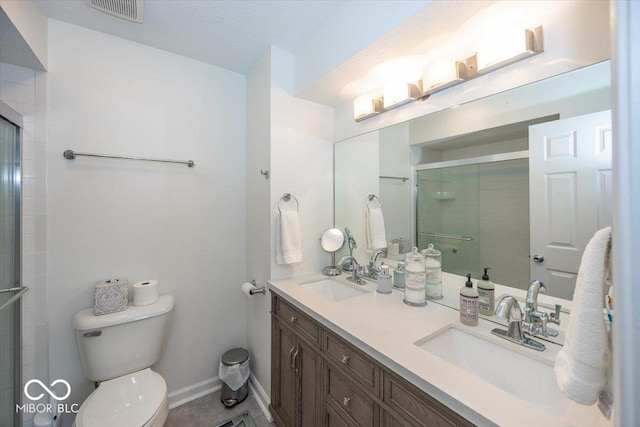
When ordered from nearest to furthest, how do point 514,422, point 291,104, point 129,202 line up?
point 514,422 → point 129,202 → point 291,104

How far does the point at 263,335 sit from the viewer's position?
172 centimetres

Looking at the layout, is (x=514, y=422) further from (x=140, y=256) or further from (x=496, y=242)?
(x=140, y=256)

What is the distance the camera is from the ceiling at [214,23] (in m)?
1.29

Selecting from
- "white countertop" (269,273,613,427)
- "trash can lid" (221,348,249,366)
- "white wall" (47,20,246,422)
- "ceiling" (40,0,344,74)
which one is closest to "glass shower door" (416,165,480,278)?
"white countertop" (269,273,613,427)

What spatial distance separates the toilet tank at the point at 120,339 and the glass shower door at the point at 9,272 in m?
0.24

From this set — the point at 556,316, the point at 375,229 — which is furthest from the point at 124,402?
the point at 556,316

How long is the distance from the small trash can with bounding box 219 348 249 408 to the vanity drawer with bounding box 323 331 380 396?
3.09ft

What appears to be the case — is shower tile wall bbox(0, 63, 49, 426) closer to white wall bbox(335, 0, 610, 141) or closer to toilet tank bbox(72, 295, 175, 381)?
toilet tank bbox(72, 295, 175, 381)

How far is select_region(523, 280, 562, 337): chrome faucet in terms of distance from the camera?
35.1 inches

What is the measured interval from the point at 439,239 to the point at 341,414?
0.92m

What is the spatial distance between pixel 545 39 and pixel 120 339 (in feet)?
7.84

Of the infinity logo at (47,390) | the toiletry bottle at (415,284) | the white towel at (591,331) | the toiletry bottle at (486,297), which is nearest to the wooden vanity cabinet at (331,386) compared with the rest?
the white towel at (591,331)

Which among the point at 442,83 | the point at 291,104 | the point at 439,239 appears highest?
the point at 291,104

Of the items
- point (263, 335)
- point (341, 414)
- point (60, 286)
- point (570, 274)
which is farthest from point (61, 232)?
point (570, 274)
